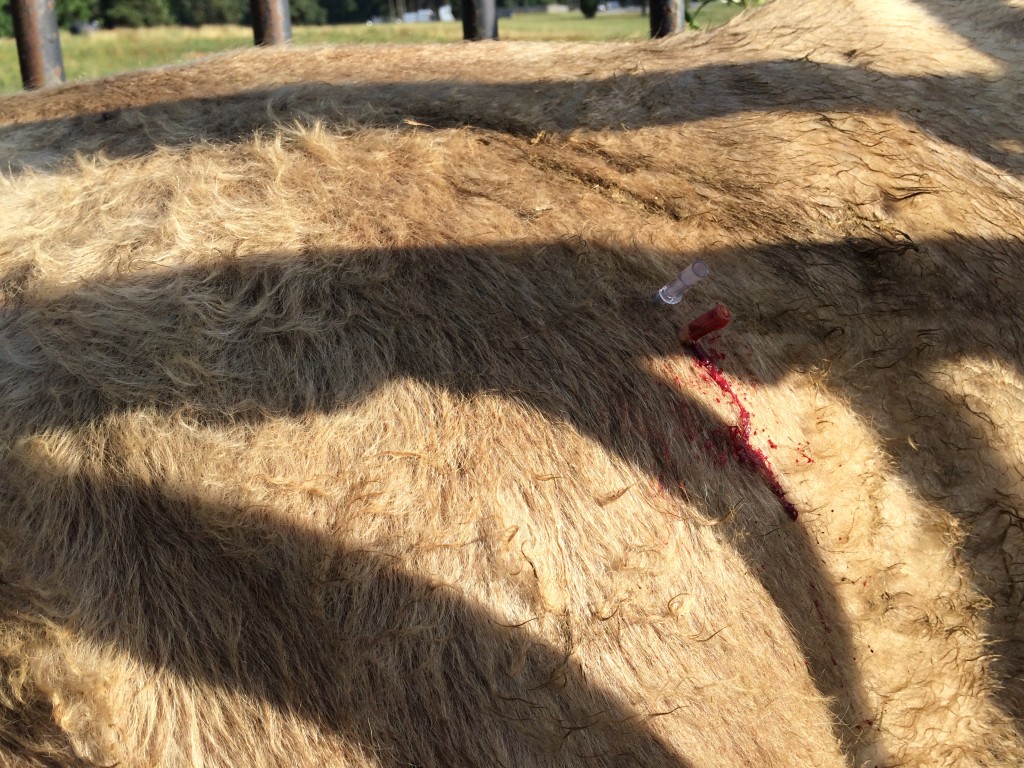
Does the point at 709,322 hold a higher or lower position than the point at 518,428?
higher

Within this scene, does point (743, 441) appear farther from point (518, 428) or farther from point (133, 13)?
point (133, 13)

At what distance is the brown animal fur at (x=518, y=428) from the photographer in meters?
1.95

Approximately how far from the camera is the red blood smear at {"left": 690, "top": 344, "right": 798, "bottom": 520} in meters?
2.38

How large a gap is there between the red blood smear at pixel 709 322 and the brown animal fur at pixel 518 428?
9cm

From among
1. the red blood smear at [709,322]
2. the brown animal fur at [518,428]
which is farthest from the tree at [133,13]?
the red blood smear at [709,322]

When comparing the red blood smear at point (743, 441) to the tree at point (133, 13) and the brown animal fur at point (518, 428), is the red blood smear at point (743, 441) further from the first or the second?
the tree at point (133, 13)

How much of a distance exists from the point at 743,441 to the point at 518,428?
62 centimetres

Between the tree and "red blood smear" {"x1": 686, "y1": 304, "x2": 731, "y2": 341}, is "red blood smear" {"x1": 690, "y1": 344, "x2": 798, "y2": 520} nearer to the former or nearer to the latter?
"red blood smear" {"x1": 686, "y1": 304, "x2": 731, "y2": 341}

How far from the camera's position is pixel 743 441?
241 cm

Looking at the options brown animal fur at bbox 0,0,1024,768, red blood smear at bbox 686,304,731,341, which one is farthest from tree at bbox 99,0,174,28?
red blood smear at bbox 686,304,731,341

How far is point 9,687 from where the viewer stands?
1839mm

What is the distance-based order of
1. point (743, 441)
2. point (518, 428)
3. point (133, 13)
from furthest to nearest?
point (133, 13) < point (743, 441) < point (518, 428)

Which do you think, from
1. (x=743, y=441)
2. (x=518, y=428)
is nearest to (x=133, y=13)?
(x=518, y=428)

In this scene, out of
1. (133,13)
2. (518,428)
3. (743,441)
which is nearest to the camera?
(518,428)
